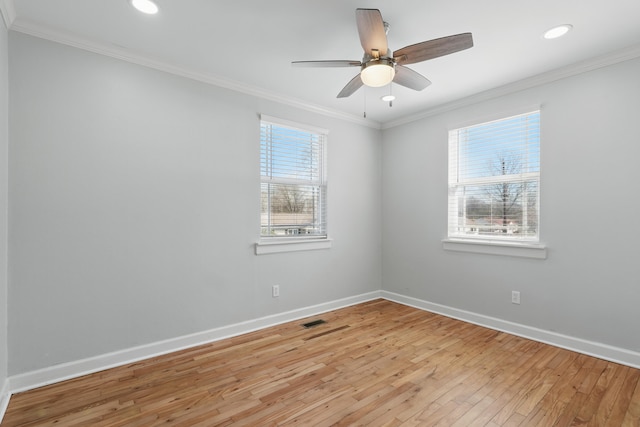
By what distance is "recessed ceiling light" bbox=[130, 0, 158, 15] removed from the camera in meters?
2.03

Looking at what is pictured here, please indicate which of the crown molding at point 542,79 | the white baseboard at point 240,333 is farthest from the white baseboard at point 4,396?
the crown molding at point 542,79

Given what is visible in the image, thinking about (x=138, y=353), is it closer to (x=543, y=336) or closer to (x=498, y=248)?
(x=498, y=248)

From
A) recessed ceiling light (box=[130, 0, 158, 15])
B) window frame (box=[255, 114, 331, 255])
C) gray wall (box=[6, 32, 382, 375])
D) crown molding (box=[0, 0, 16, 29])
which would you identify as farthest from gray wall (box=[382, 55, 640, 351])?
crown molding (box=[0, 0, 16, 29])

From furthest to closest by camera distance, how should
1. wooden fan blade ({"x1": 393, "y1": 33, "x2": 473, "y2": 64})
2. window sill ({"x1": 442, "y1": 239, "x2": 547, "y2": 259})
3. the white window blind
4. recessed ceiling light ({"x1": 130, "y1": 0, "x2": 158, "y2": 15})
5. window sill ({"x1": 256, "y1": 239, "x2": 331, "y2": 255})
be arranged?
window sill ({"x1": 256, "y1": 239, "x2": 331, "y2": 255})
the white window blind
window sill ({"x1": 442, "y1": 239, "x2": 547, "y2": 259})
recessed ceiling light ({"x1": 130, "y1": 0, "x2": 158, "y2": 15})
wooden fan blade ({"x1": 393, "y1": 33, "x2": 473, "y2": 64})

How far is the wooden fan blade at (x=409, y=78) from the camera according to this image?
91.5 inches

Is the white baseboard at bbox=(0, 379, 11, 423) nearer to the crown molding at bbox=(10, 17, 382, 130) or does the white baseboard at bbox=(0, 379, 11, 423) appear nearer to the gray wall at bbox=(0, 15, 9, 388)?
the gray wall at bbox=(0, 15, 9, 388)

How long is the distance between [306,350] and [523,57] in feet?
10.7

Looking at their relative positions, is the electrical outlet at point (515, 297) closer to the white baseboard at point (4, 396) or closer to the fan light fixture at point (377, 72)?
the fan light fixture at point (377, 72)

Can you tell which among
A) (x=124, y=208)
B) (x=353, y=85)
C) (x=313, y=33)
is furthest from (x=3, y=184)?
(x=353, y=85)

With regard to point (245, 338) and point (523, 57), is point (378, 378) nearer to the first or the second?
point (245, 338)

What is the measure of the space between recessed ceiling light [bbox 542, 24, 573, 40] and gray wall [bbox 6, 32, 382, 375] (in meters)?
2.43

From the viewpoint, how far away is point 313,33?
236 centimetres

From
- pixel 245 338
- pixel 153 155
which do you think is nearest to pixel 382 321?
pixel 245 338

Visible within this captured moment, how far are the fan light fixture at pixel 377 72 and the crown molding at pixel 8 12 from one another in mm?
2321
